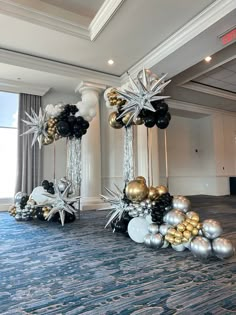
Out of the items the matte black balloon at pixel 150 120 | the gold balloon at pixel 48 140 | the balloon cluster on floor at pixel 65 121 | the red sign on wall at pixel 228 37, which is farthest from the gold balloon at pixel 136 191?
the red sign on wall at pixel 228 37

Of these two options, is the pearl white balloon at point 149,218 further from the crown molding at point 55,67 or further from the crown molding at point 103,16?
the crown molding at point 55,67

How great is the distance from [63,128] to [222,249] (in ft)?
10.6

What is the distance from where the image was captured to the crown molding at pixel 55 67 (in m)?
5.11

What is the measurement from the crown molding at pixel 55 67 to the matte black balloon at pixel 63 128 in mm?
1956

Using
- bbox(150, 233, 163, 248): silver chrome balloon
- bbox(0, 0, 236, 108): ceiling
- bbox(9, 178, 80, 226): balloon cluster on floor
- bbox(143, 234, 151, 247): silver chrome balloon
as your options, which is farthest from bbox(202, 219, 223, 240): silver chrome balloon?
bbox(0, 0, 236, 108): ceiling

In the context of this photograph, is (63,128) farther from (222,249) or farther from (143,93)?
(222,249)

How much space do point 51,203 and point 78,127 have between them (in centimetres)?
151

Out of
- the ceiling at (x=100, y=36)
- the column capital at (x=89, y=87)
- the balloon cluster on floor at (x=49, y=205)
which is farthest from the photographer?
the column capital at (x=89, y=87)

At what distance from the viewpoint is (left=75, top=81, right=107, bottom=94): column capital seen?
616cm

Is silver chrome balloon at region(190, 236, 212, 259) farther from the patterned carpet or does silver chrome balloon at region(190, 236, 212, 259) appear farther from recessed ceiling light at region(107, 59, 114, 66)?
recessed ceiling light at region(107, 59, 114, 66)

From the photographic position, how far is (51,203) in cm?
426

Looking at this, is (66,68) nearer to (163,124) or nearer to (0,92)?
(0,92)

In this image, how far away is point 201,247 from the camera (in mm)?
2312

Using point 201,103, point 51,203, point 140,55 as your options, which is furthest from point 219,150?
point 51,203
